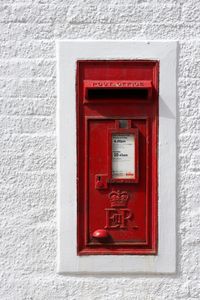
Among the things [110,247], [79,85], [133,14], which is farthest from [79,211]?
[133,14]

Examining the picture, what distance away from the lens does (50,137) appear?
3049mm

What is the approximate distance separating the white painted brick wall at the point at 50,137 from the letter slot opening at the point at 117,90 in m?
0.24

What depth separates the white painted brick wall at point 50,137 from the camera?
9.87ft

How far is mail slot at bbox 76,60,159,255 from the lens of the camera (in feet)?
9.75

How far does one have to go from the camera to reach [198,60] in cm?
302

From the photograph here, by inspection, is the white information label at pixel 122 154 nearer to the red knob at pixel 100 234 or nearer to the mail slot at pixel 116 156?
the mail slot at pixel 116 156

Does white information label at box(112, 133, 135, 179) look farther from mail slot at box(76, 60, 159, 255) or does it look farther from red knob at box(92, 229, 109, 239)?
red knob at box(92, 229, 109, 239)

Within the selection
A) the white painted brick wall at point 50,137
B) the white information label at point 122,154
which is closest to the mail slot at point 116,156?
the white information label at point 122,154

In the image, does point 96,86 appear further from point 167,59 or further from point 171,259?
point 171,259

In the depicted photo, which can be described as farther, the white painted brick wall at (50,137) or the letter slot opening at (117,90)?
the white painted brick wall at (50,137)

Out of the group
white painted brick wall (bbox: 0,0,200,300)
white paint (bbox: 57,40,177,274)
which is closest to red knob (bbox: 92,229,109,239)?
white paint (bbox: 57,40,177,274)

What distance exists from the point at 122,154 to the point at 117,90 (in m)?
0.39

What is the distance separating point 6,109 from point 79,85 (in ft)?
1.59

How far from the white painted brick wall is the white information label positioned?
0.31 metres
